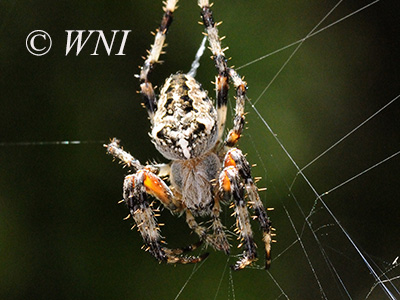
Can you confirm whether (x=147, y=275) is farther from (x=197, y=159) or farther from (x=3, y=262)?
(x=197, y=159)

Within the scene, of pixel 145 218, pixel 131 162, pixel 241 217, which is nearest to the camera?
pixel 241 217

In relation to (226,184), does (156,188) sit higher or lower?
higher

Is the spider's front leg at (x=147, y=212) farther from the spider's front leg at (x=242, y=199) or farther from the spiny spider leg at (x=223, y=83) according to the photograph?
the spiny spider leg at (x=223, y=83)

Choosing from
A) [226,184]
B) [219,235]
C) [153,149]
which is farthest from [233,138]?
[153,149]

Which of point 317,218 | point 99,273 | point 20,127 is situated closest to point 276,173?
point 317,218

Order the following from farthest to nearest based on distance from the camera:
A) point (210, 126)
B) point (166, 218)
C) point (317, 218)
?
point (166, 218) → point (317, 218) → point (210, 126)

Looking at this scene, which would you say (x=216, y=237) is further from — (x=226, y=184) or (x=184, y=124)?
(x=184, y=124)
